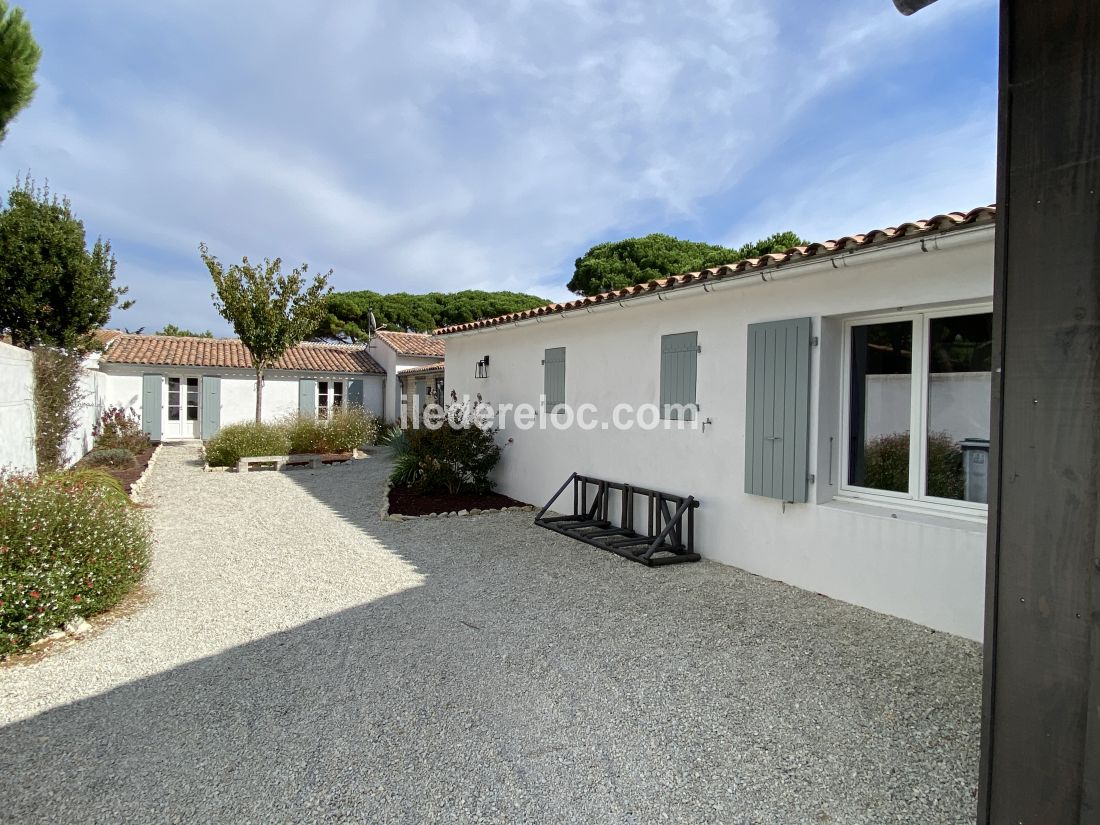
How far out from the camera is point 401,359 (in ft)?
71.5

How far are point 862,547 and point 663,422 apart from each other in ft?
8.94

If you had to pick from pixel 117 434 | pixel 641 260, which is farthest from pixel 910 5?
pixel 641 260

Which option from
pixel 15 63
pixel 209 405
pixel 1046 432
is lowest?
pixel 209 405

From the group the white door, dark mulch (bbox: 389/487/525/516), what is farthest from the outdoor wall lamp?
the white door

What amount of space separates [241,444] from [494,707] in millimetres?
12979

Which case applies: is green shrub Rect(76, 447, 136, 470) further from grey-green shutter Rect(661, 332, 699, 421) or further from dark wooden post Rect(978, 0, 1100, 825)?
dark wooden post Rect(978, 0, 1100, 825)

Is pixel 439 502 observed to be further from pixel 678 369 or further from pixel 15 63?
pixel 15 63

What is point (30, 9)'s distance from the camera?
6.51 metres

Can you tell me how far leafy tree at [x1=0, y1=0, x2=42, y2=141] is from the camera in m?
6.51

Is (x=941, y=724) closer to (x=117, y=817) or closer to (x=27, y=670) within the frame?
(x=117, y=817)

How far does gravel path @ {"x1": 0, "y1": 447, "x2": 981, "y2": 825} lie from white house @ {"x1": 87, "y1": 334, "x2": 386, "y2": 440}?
14.4m

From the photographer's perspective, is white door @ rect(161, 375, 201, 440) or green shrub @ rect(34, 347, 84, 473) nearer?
green shrub @ rect(34, 347, 84, 473)

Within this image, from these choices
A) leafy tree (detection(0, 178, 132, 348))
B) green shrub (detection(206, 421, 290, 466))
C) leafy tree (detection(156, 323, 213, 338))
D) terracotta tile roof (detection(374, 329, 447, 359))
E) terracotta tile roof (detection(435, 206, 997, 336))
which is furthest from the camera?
leafy tree (detection(156, 323, 213, 338))

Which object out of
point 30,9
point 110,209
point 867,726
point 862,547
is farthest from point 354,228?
point 867,726
